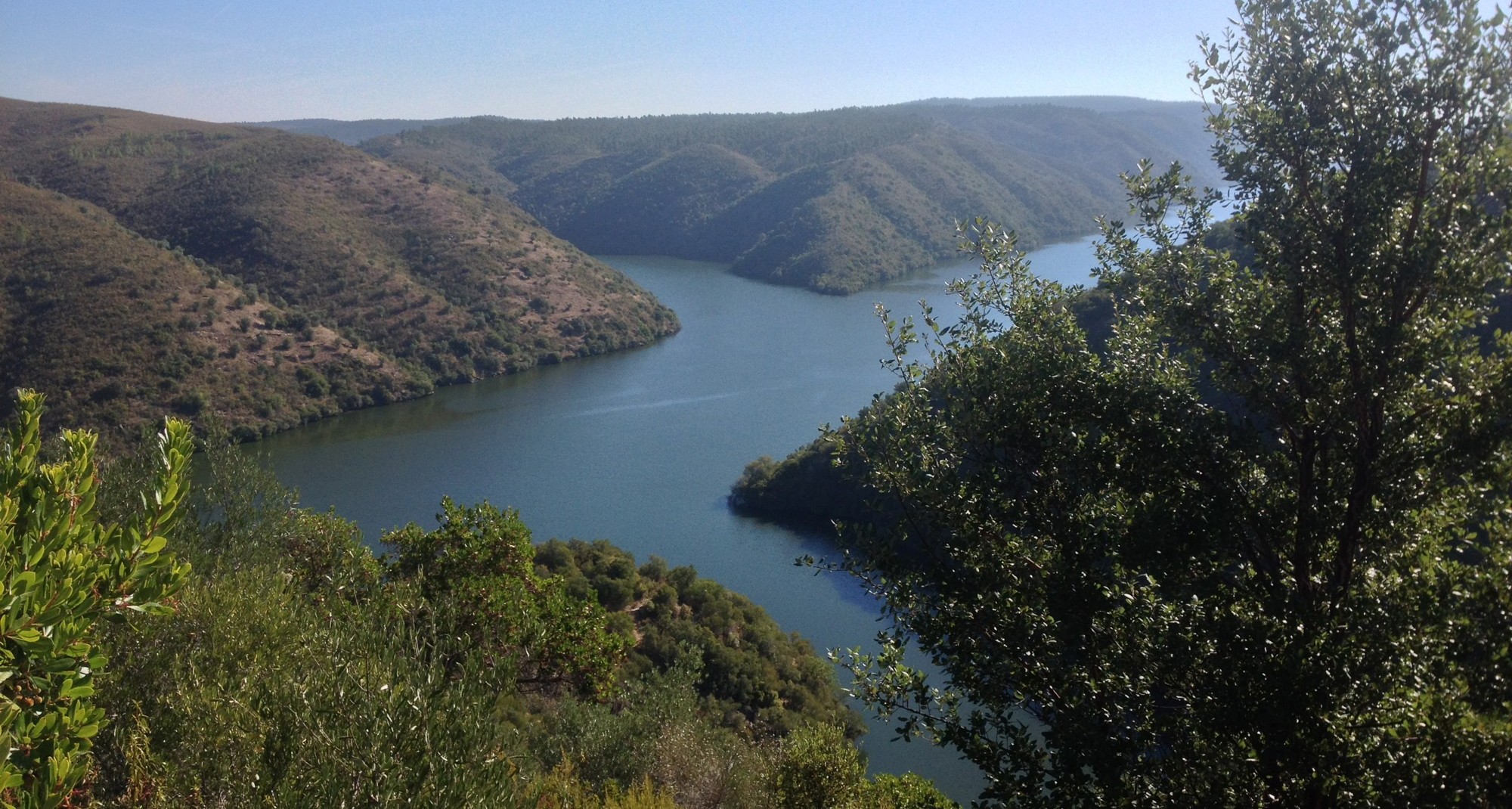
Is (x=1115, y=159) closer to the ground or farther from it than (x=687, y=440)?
Answer: farther from it

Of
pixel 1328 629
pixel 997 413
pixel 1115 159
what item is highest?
pixel 1115 159

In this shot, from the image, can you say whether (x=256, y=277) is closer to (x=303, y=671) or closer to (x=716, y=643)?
(x=716, y=643)

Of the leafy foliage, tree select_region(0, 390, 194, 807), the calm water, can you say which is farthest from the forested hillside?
the calm water

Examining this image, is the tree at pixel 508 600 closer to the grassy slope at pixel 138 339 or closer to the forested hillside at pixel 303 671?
the forested hillside at pixel 303 671

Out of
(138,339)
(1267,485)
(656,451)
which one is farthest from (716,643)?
(138,339)

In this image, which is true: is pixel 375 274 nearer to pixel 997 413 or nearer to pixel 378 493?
pixel 378 493

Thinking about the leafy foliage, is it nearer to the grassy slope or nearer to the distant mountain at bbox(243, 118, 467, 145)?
the grassy slope

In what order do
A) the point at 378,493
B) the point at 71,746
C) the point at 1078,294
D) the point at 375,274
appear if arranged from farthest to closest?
the point at 375,274 → the point at 378,493 → the point at 1078,294 → the point at 71,746

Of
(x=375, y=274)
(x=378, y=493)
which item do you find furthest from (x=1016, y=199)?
(x=378, y=493)
